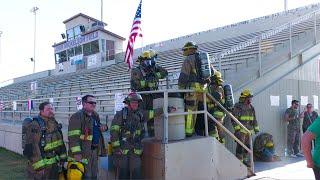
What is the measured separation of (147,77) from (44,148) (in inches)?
107

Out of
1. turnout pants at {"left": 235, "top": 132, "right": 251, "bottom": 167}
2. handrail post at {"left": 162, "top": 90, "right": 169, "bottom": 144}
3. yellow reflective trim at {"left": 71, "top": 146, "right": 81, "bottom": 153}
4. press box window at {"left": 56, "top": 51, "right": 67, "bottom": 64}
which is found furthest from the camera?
press box window at {"left": 56, "top": 51, "right": 67, "bottom": 64}

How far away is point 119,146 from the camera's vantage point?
7.41 metres

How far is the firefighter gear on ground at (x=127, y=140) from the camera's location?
7402 mm

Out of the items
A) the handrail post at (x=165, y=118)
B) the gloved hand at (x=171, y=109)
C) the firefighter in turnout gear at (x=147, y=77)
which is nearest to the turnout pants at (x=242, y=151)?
the firefighter in turnout gear at (x=147, y=77)

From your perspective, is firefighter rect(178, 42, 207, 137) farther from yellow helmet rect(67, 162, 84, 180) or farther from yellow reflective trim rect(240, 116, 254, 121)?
yellow helmet rect(67, 162, 84, 180)

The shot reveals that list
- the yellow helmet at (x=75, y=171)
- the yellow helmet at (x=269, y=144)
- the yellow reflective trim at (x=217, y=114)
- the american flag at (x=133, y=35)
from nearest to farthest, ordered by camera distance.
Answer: the yellow helmet at (x=75, y=171) → the yellow reflective trim at (x=217, y=114) → the yellow helmet at (x=269, y=144) → the american flag at (x=133, y=35)

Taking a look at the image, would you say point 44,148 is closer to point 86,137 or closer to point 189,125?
point 86,137

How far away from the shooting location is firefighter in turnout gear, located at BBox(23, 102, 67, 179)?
663cm

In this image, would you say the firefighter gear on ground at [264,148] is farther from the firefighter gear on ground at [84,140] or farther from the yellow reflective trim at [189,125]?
the firefighter gear on ground at [84,140]

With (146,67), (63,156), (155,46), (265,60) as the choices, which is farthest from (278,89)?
(155,46)

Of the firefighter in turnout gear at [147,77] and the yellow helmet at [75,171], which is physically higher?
the firefighter in turnout gear at [147,77]

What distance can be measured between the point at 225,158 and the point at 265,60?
471cm

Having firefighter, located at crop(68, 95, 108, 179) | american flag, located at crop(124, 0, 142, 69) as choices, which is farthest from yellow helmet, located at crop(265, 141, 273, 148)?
firefighter, located at crop(68, 95, 108, 179)

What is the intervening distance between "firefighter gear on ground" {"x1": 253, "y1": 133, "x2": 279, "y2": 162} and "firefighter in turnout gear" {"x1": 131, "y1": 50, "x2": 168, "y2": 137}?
12.1ft
